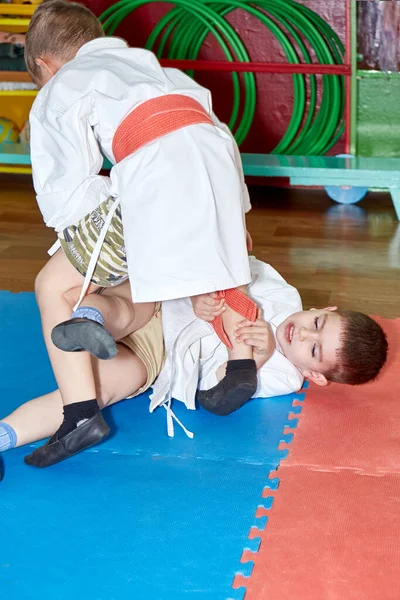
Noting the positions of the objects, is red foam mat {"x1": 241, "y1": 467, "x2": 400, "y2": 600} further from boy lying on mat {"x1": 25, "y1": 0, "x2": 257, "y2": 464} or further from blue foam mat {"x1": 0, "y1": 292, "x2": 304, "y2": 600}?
boy lying on mat {"x1": 25, "y1": 0, "x2": 257, "y2": 464}

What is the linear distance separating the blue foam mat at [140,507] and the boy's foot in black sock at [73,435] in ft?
0.12

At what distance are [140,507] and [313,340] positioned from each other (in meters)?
0.59

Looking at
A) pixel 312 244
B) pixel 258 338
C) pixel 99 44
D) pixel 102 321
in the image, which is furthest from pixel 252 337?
pixel 312 244

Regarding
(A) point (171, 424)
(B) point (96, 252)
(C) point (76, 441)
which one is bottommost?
(A) point (171, 424)

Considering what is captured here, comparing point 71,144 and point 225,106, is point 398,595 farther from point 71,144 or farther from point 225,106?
point 225,106

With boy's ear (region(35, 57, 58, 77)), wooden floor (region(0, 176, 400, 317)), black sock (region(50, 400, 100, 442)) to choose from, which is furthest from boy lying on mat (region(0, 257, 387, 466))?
wooden floor (region(0, 176, 400, 317))

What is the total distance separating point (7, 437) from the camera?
5.99 feet

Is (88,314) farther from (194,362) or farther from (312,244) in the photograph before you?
(312,244)

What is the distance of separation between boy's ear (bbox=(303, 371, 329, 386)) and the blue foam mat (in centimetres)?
10

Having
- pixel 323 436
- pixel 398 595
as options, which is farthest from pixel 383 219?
pixel 398 595

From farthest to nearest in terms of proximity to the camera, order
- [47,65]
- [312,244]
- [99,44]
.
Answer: [312,244], [47,65], [99,44]

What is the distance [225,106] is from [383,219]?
3.67 feet

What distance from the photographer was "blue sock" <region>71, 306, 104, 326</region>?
1.82 meters

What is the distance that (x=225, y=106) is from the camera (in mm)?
4371
